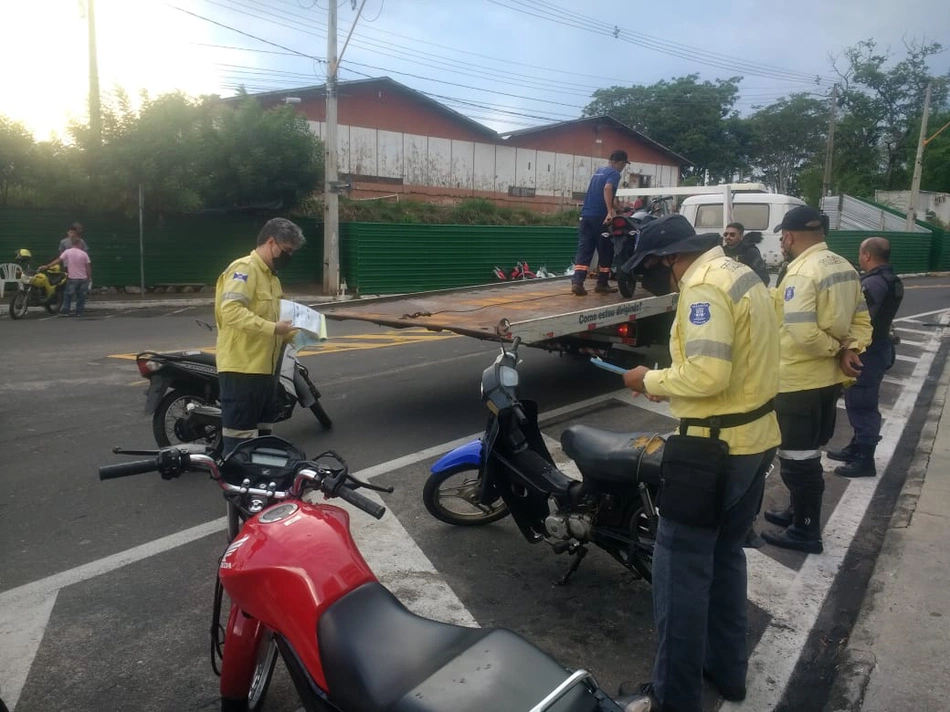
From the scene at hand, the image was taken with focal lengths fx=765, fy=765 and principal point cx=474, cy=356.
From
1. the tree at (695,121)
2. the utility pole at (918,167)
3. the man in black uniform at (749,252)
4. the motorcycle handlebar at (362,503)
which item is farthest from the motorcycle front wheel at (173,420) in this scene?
the tree at (695,121)

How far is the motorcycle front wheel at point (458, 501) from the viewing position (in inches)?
186

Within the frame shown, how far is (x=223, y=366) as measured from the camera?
15.8 ft

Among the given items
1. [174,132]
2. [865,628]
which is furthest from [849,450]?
[174,132]

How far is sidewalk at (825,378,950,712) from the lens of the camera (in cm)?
321

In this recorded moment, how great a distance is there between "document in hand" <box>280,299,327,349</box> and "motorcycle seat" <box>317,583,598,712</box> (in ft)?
10.0

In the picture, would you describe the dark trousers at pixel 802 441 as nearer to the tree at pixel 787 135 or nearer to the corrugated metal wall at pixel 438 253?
the corrugated metal wall at pixel 438 253

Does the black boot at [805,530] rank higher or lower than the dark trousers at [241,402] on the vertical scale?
lower

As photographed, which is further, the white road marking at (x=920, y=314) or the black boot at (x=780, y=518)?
the white road marking at (x=920, y=314)

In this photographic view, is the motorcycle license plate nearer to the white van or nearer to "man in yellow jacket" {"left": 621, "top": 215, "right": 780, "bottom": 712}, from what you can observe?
"man in yellow jacket" {"left": 621, "top": 215, "right": 780, "bottom": 712}

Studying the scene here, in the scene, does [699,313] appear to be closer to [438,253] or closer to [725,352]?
[725,352]

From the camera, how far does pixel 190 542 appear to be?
4.52m

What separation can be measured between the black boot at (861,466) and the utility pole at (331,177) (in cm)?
1533

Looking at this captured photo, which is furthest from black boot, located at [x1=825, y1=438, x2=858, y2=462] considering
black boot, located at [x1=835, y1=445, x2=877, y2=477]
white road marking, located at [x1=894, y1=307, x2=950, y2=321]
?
white road marking, located at [x1=894, y1=307, x2=950, y2=321]

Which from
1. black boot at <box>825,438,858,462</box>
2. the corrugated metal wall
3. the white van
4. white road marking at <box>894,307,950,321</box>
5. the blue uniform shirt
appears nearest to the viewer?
black boot at <box>825,438,858,462</box>
